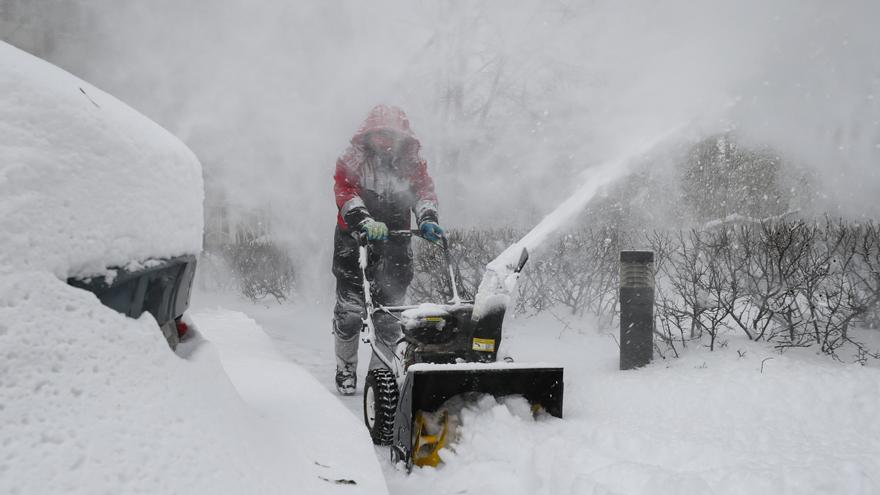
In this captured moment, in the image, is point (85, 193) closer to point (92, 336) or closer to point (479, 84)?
point (92, 336)

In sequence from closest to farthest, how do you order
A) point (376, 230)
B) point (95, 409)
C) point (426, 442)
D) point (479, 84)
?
point (95, 409), point (426, 442), point (376, 230), point (479, 84)

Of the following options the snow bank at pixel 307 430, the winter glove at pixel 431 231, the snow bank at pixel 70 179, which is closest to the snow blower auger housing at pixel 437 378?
the snow bank at pixel 307 430

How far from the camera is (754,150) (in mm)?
12086

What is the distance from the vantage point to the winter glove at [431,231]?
4113 millimetres

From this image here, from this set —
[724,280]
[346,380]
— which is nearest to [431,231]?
[346,380]

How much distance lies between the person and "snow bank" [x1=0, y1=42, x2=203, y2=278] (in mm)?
3030

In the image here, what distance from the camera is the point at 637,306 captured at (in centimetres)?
458

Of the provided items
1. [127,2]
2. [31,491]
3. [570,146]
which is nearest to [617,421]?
[31,491]

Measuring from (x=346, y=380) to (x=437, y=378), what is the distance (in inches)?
70.7

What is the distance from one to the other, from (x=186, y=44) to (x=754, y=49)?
1308 centimetres

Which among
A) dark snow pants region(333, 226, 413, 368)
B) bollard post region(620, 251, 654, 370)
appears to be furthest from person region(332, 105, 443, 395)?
bollard post region(620, 251, 654, 370)

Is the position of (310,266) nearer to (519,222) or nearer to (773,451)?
(519,222)

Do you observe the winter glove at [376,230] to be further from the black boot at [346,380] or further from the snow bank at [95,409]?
the snow bank at [95,409]

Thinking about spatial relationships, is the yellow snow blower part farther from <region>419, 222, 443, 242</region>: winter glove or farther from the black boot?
the black boot
